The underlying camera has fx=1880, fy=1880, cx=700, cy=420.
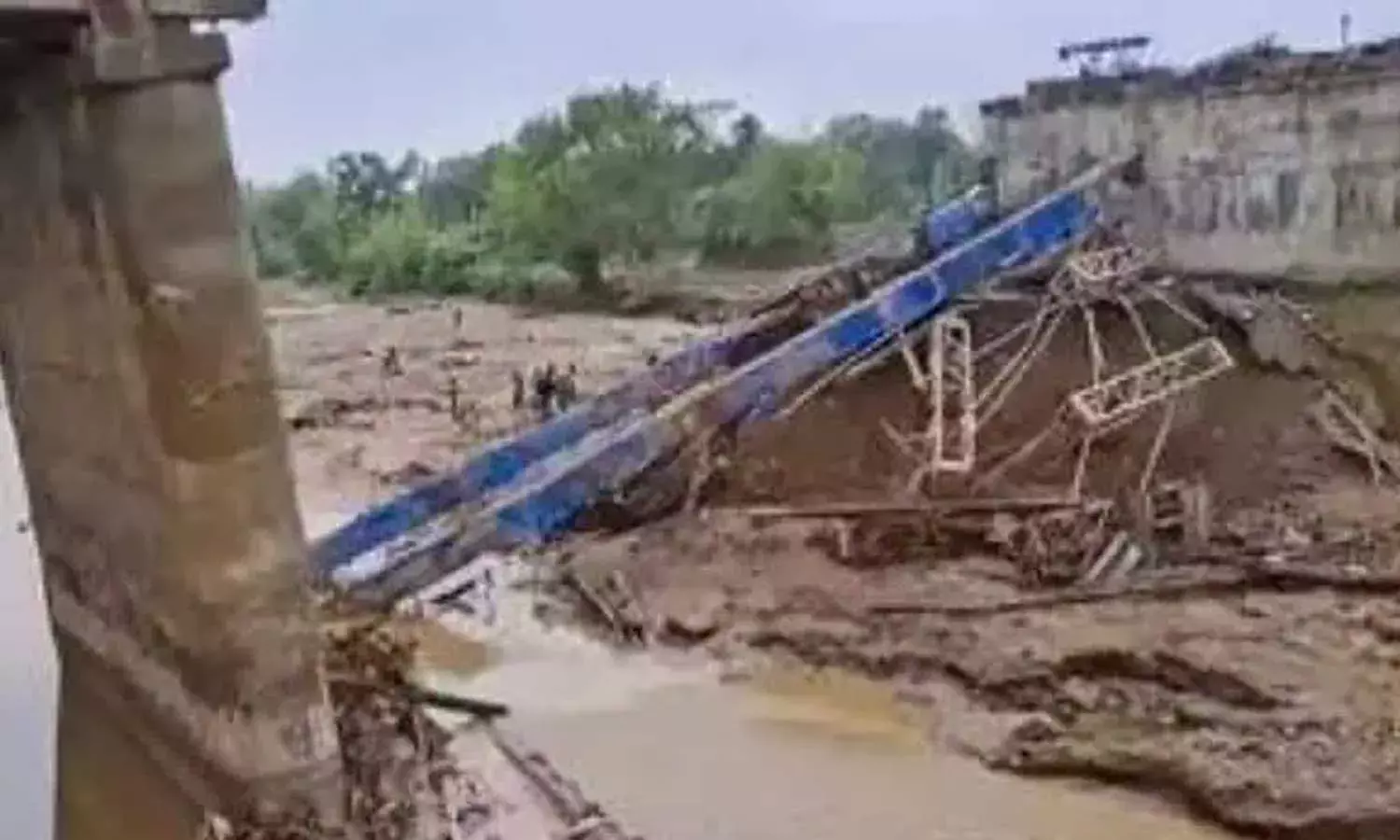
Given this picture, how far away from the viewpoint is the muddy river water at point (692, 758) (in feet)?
36.8

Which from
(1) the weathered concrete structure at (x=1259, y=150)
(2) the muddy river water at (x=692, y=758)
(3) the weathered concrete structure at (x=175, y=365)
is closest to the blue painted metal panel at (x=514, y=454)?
(2) the muddy river water at (x=692, y=758)

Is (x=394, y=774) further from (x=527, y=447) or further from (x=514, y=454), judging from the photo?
(x=527, y=447)

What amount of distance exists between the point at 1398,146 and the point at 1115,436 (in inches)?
152

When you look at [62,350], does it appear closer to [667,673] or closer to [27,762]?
[27,762]

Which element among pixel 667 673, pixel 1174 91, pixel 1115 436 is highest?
pixel 1174 91

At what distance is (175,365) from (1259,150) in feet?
44.2

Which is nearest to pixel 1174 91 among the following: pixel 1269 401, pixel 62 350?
pixel 1269 401

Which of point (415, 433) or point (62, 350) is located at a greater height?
point (62, 350)

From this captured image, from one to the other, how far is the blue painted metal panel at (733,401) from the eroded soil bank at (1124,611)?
3.92 feet

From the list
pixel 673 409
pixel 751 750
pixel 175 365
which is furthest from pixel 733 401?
pixel 175 365

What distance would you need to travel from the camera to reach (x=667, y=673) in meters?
14.5

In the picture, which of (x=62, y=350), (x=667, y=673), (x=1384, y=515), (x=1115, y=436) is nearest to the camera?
(x=62, y=350)

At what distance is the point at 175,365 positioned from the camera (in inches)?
356

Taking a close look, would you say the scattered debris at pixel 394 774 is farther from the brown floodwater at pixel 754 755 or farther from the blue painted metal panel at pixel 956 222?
the blue painted metal panel at pixel 956 222
